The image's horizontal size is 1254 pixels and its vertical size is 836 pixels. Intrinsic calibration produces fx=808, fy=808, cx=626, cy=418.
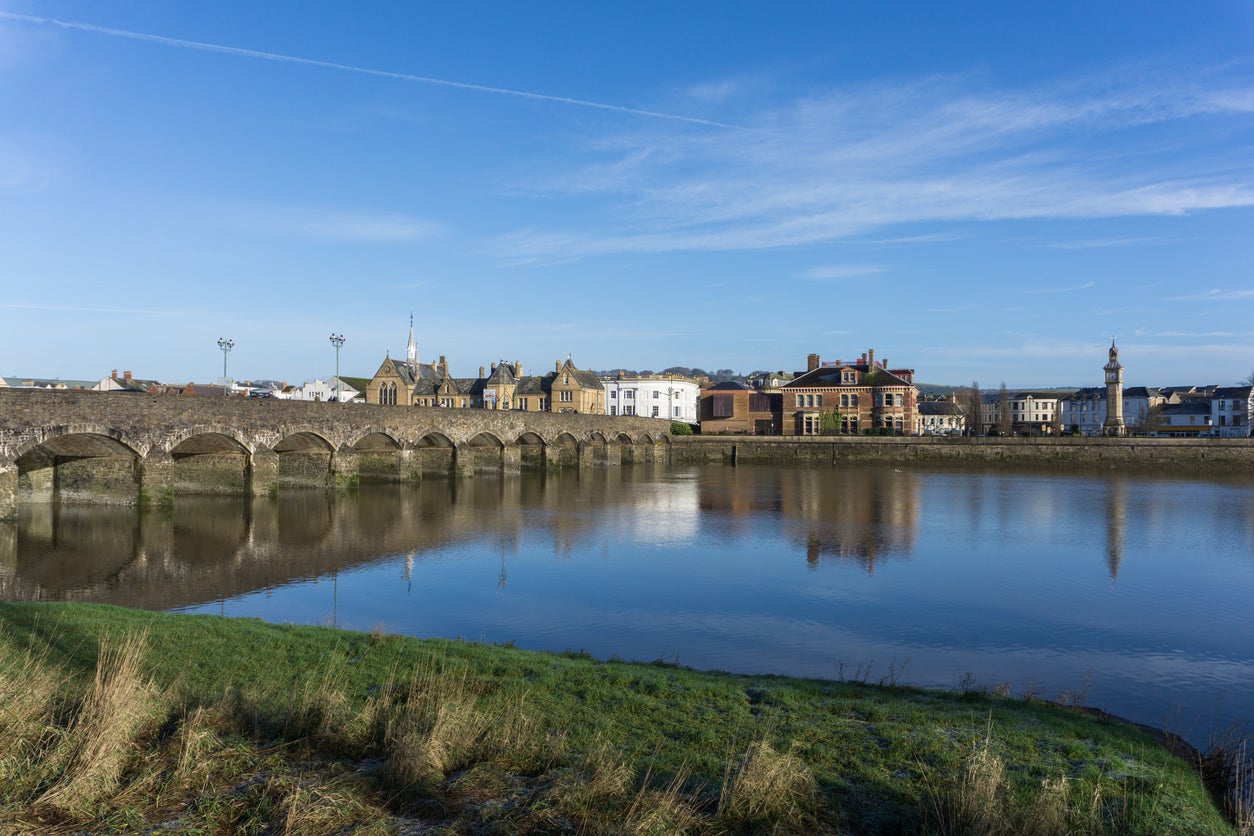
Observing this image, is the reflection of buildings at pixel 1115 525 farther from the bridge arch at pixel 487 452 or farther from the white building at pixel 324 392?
the white building at pixel 324 392

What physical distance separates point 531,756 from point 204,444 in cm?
3488

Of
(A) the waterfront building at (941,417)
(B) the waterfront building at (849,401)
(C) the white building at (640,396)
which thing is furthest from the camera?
(A) the waterfront building at (941,417)

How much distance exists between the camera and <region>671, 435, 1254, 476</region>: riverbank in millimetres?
64938

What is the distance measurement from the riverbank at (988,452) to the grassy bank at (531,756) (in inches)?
2485

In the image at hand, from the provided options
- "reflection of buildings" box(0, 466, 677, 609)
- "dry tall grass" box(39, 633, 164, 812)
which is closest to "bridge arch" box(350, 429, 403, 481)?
"reflection of buildings" box(0, 466, 677, 609)

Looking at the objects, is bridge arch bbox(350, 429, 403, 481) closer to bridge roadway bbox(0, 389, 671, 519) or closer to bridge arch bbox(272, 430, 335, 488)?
bridge roadway bbox(0, 389, 671, 519)

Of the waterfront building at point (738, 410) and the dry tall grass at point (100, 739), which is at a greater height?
the waterfront building at point (738, 410)

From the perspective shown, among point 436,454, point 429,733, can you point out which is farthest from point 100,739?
point 436,454

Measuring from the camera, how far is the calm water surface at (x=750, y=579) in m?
13.7

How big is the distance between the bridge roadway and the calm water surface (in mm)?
A: 1516

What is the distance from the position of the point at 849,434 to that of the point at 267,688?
7340cm

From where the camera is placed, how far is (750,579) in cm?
2056

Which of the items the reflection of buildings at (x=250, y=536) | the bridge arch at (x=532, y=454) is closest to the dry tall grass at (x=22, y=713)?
the reflection of buildings at (x=250, y=536)

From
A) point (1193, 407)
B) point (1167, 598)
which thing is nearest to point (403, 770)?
point (1167, 598)
